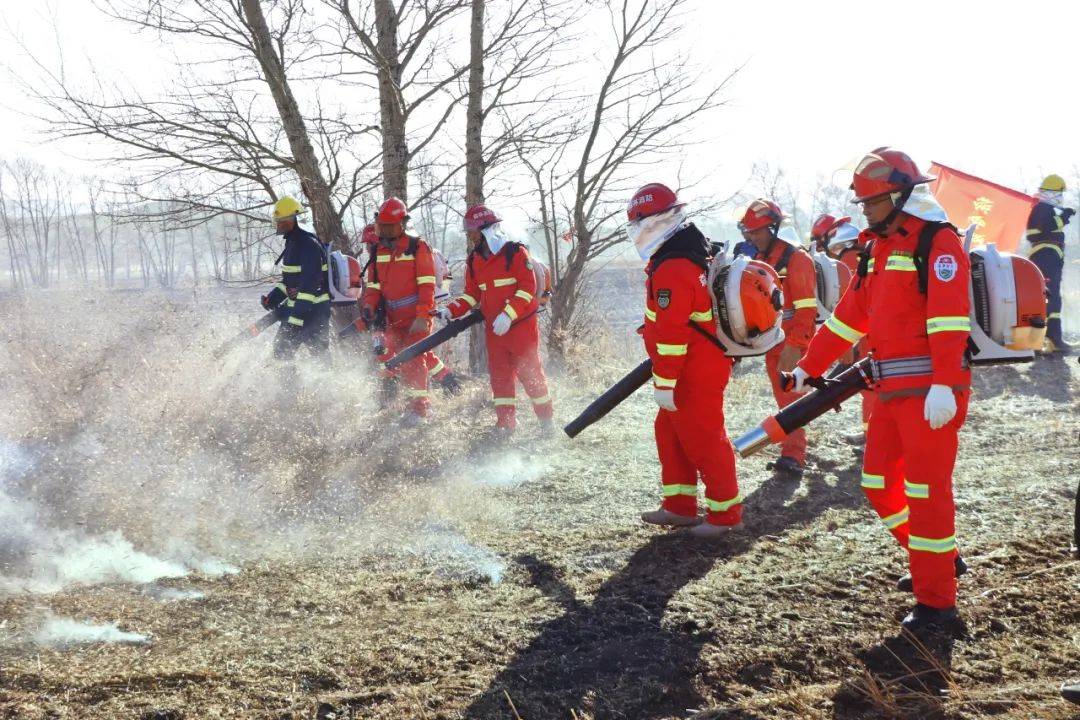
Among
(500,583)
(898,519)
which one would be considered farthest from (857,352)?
(500,583)

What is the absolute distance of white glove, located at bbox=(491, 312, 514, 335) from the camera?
775 cm

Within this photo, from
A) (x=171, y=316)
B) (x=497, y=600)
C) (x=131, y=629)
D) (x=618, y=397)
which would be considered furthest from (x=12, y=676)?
(x=171, y=316)

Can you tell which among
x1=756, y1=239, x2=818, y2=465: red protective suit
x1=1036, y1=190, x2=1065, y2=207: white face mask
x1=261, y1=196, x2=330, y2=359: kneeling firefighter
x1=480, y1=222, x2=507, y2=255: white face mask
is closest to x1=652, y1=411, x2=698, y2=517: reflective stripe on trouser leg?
x1=756, y1=239, x2=818, y2=465: red protective suit

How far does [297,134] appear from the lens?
397 inches

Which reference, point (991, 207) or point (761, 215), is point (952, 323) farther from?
point (991, 207)

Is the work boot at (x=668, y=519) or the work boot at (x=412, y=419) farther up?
the work boot at (x=412, y=419)

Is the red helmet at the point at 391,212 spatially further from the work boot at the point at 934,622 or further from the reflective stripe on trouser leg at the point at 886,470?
the work boot at the point at 934,622

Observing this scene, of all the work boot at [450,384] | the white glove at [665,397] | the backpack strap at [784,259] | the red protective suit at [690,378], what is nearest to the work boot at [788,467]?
the backpack strap at [784,259]

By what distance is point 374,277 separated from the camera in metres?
8.78

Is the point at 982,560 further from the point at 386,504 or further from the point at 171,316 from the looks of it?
the point at 171,316

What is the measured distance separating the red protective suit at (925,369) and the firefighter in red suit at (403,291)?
17.6 feet

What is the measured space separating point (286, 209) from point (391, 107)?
2.61 metres

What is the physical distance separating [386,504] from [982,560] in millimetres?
3846

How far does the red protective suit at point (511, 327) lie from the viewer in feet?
26.2
